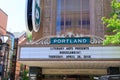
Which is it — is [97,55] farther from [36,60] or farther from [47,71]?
[47,71]

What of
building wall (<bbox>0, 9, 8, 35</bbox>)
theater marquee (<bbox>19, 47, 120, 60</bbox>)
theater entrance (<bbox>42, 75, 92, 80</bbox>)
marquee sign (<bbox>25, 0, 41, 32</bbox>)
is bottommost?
theater entrance (<bbox>42, 75, 92, 80</bbox>)

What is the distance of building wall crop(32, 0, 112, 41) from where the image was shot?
25.3 m

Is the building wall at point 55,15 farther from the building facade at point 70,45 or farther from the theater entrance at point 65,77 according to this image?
the theater entrance at point 65,77

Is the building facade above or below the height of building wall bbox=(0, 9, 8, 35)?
below

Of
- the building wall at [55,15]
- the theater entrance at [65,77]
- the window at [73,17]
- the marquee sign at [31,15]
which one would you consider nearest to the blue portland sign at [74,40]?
the marquee sign at [31,15]

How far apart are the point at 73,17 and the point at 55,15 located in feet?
5.45

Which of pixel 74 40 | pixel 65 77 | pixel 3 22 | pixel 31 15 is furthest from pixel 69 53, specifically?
pixel 3 22

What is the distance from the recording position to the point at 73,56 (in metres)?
20.4

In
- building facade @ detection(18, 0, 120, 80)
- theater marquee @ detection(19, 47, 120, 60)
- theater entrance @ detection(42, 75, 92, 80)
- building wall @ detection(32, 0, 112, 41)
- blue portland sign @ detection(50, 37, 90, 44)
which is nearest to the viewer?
theater marquee @ detection(19, 47, 120, 60)

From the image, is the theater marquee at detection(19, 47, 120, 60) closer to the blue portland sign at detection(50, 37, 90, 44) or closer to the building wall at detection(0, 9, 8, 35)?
the blue portland sign at detection(50, 37, 90, 44)

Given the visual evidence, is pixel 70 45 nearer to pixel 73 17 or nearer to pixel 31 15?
pixel 31 15

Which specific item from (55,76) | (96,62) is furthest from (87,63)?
(55,76)

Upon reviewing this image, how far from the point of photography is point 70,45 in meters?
20.6

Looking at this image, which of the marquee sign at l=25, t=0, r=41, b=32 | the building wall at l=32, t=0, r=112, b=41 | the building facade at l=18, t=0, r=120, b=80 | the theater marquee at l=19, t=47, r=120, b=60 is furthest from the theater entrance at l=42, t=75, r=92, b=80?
the theater marquee at l=19, t=47, r=120, b=60
